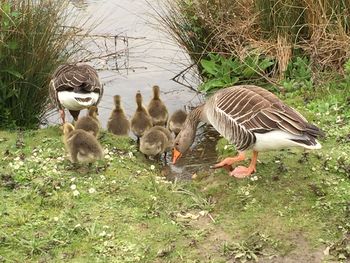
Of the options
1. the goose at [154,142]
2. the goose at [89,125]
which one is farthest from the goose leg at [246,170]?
the goose at [89,125]

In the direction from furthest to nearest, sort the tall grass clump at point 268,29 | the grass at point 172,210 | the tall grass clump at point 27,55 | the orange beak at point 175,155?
the tall grass clump at point 268,29
the tall grass clump at point 27,55
the orange beak at point 175,155
the grass at point 172,210

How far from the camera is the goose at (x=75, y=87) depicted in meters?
7.45

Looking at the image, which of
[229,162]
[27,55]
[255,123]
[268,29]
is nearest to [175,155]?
[229,162]

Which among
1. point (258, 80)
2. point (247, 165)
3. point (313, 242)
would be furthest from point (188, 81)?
point (313, 242)

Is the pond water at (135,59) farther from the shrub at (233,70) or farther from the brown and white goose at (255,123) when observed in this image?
the brown and white goose at (255,123)

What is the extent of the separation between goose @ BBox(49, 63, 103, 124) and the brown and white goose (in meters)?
1.52

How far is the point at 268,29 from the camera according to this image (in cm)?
938

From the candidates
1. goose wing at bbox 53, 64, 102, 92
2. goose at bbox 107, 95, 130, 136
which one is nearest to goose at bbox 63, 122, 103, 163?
goose wing at bbox 53, 64, 102, 92

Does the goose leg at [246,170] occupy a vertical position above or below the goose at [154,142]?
above

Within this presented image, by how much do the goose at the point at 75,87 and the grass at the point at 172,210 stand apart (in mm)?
727

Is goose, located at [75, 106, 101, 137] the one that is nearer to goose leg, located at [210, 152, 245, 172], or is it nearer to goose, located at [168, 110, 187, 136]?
goose, located at [168, 110, 187, 136]

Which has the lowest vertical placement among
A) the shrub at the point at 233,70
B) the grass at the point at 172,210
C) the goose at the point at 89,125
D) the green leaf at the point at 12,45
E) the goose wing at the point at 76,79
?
the grass at the point at 172,210

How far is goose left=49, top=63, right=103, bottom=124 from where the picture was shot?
745cm

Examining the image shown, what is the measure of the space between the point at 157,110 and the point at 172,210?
3.12 metres
